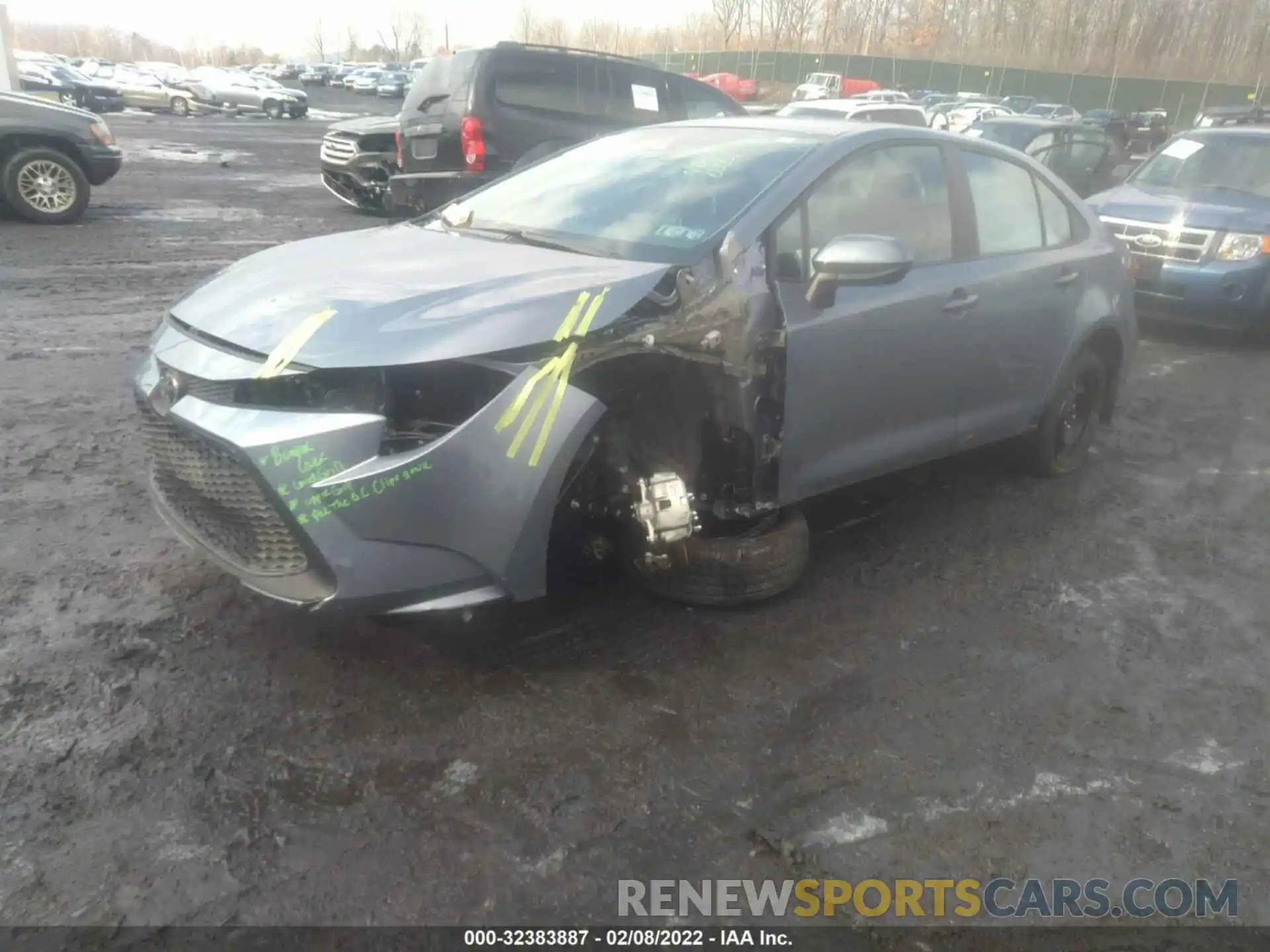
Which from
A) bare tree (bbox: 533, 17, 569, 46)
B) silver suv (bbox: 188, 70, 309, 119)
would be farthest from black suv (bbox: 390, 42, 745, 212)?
bare tree (bbox: 533, 17, 569, 46)

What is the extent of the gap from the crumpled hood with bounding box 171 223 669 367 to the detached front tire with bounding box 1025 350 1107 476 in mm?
2644

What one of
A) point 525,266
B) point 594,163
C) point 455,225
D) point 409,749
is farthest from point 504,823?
point 594,163

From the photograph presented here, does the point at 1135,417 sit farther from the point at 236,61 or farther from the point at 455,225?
the point at 236,61

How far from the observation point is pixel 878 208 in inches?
158

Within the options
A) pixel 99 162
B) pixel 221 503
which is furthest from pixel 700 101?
Result: pixel 221 503

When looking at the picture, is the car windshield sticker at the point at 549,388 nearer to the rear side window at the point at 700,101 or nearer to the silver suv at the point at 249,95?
the rear side window at the point at 700,101

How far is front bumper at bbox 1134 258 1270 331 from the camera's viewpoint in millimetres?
8086

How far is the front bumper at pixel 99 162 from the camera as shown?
36.0 feet

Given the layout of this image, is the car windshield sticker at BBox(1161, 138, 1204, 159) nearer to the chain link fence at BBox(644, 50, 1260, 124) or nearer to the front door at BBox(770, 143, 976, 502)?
the front door at BBox(770, 143, 976, 502)

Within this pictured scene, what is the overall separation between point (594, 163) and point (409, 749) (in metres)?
2.69

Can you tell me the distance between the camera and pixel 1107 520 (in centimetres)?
480

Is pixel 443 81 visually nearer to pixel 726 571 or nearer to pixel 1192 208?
pixel 1192 208

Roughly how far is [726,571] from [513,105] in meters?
7.74

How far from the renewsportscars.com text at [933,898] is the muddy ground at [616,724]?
0.14 feet
